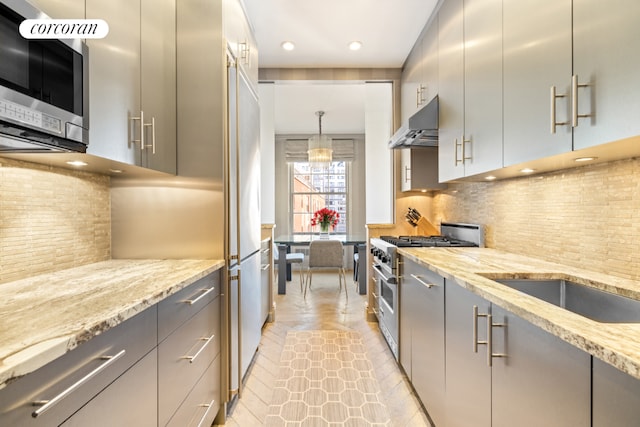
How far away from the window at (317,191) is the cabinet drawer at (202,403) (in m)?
4.91

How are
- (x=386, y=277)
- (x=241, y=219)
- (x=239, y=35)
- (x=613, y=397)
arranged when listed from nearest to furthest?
(x=613, y=397) → (x=241, y=219) → (x=239, y=35) → (x=386, y=277)

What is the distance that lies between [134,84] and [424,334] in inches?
74.4

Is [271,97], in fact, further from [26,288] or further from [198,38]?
[26,288]

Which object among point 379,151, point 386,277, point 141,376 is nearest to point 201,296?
point 141,376

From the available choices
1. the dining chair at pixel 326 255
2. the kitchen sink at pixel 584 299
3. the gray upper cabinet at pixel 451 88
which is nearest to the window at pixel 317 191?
the dining chair at pixel 326 255

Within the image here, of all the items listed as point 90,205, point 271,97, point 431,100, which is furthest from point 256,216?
point 271,97

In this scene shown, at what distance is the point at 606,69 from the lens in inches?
37.0

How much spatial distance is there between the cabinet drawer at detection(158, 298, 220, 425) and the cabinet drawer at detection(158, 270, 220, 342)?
29 millimetres

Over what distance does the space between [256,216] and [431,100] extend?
1.56 m

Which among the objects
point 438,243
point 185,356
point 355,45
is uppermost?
point 355,45

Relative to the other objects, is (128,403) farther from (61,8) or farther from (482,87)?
(482,87)

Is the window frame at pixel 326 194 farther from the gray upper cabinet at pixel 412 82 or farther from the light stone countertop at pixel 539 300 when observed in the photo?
Result: the light stone countertop at pixel 539 300

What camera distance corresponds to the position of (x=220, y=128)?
1.71 metres

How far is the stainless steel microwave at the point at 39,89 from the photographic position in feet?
2.73
